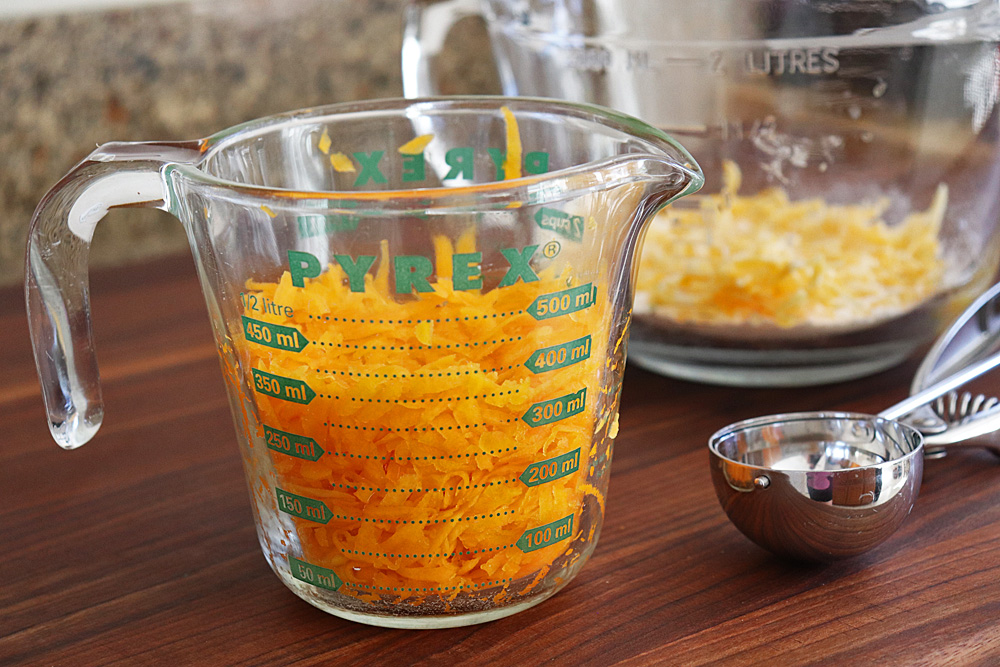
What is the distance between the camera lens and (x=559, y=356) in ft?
1.60

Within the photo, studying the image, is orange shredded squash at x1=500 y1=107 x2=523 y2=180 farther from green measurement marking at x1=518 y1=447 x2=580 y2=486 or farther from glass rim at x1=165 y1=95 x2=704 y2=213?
green measurement marking at x1=518 y1=447 x2=580 y2=486

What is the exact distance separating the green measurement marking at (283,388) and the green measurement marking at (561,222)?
13cm

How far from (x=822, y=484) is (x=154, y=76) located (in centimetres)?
117

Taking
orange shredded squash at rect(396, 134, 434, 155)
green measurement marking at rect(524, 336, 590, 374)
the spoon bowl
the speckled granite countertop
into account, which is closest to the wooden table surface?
the spoon bowl

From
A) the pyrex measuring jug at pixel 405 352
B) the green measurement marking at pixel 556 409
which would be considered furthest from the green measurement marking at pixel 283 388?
the green measurement marking at pixel 556 409

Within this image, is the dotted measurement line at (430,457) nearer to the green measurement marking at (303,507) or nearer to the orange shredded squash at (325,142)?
the green measurement marking at (303,507)

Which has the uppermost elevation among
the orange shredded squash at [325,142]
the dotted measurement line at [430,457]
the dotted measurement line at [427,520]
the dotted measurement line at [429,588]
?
the orange shredded squash at [325,142]

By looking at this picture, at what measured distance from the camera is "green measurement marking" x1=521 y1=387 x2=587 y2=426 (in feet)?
1.60

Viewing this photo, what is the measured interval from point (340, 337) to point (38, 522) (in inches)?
11.4

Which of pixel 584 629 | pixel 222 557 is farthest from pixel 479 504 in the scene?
pixel 222 557

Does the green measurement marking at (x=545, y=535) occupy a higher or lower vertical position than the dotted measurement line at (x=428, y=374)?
lower

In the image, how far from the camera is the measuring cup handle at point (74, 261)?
1.69 ft

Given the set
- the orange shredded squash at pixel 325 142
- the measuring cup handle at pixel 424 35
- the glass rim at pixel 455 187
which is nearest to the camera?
the glass rim at pixel 455 187

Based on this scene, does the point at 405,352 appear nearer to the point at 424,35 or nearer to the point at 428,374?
the point at 428,374
